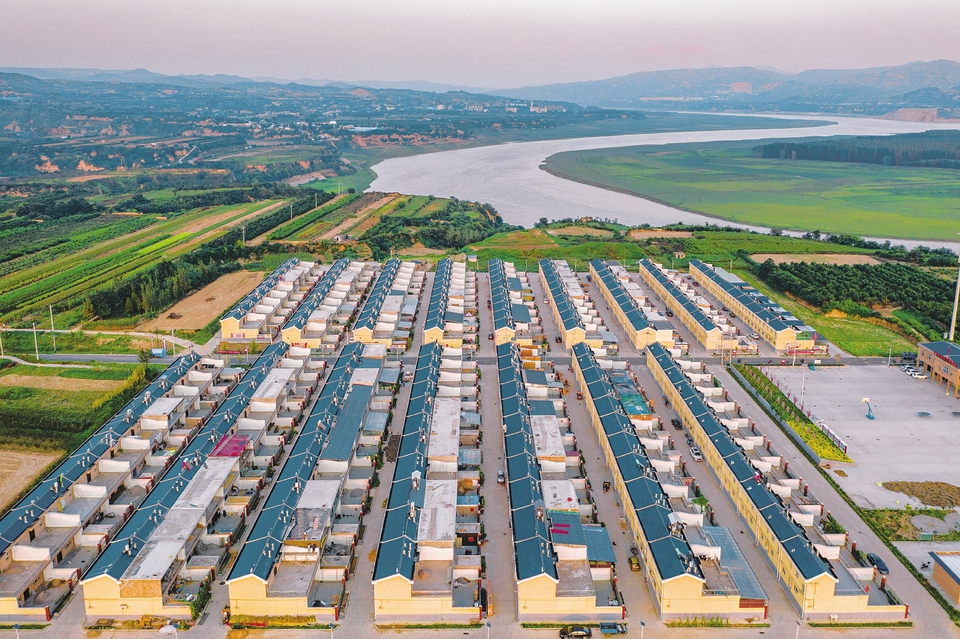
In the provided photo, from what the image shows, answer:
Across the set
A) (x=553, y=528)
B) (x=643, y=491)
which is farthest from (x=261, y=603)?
(x=643, y=491)

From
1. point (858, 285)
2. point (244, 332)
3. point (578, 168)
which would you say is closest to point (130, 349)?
point (244, 332)

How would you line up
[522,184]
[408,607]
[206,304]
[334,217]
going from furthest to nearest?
[522,184], [334,217], [206,304], [408,607]

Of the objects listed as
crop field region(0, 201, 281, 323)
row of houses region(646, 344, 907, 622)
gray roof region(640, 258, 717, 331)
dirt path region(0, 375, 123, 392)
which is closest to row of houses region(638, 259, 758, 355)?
gray roof region(640, 258, 717, 331)

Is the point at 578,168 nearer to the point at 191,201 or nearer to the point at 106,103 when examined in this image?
the point at 191,201

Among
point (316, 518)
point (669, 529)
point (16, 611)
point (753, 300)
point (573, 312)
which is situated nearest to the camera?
point (16, 611)

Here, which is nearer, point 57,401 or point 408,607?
point 408,607

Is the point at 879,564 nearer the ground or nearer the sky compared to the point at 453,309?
nearer the ground

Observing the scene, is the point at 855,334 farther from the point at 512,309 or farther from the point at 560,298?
the point at 512,309

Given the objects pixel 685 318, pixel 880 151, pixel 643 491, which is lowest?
pixel 643 491
